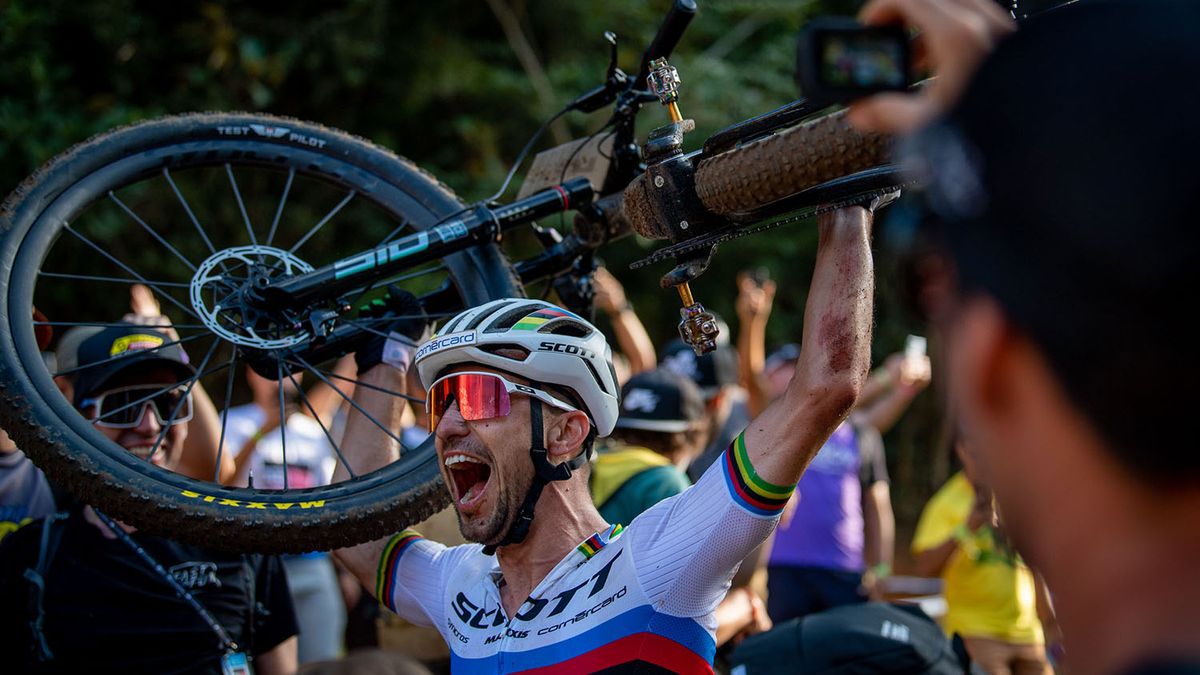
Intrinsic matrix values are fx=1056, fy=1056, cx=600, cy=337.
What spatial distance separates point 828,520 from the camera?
6320mm

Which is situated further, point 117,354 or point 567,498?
point 117,354

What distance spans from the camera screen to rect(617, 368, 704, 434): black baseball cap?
11.3 ft

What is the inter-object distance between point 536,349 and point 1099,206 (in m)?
1.74

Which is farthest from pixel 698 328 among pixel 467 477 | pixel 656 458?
pixel 656 458

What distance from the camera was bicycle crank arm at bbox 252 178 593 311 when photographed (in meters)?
2.81

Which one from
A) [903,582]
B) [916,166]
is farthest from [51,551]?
[903,582]

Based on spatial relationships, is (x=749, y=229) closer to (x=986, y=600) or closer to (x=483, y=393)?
(x=483, y=393)

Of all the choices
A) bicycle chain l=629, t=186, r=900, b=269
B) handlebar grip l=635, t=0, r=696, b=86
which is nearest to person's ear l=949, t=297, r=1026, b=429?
bicycle chain l=629, t=186, r=900, b=269

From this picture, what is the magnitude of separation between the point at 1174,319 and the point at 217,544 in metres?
2.25

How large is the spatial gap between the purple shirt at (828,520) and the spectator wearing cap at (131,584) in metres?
3.58

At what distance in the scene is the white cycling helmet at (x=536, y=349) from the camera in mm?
2490

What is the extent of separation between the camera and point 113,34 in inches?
335

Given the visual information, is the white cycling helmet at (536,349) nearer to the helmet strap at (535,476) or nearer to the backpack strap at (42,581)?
the helmet strap at (535,476)

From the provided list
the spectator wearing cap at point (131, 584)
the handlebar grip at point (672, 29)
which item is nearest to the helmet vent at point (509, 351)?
the handlebar grip at point (672, 29)
